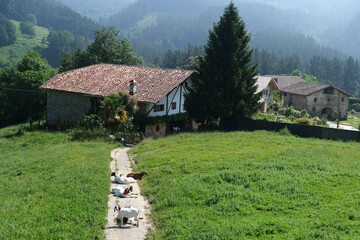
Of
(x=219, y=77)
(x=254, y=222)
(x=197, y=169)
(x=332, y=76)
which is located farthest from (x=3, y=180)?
(x=332, y=76)

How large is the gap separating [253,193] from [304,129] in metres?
22.3

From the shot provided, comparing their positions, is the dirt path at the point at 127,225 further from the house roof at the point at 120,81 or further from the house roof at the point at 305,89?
the house roof at the point at 305,89

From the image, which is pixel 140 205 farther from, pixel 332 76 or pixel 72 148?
pixel 332 76

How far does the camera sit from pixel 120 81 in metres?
39.9

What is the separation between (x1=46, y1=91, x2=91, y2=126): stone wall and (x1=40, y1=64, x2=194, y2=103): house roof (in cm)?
93

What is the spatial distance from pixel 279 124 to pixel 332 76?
13931cm

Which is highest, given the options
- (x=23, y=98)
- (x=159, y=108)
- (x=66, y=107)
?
Result: (x=23, y=98)

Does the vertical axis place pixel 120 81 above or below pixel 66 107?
above

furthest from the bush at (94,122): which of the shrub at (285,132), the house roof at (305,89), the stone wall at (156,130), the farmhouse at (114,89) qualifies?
the house roof at (305,89)

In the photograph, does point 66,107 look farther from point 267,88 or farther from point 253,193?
point 267,88

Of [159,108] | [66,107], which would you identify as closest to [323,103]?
[159,108]

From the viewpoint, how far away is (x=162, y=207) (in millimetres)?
13820

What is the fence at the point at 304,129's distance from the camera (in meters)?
32.9

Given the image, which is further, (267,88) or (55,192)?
(267,88)
